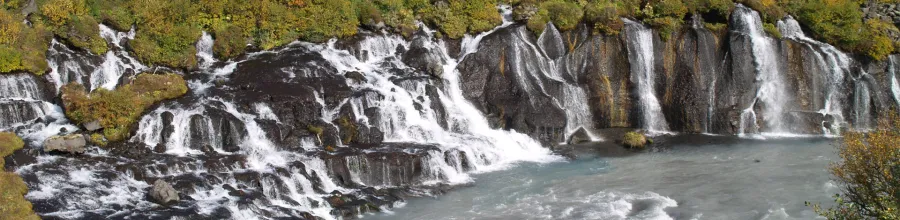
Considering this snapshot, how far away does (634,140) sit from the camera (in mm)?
36562

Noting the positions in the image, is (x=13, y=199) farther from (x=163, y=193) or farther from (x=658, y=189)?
(x=658, y=189)

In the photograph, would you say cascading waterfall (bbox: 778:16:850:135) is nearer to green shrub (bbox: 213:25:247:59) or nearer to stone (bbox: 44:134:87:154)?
green shrub (bbox: 213:25:247:59)

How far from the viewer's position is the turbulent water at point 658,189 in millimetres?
26547

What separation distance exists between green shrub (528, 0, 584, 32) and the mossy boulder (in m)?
7.31

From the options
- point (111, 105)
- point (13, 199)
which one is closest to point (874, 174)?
point (13, 199)

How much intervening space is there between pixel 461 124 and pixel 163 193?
606 inches

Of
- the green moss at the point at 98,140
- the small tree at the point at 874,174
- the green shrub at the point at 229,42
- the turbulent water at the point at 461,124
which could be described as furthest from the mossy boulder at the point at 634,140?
the green moss at the point at 98,140

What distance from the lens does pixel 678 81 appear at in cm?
3997

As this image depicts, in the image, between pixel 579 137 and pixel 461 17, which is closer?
pixel 579 137

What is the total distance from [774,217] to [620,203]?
204 inches

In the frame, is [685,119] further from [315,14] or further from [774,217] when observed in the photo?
[315,14]

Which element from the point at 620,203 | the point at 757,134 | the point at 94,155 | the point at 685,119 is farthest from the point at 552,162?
the point at 94,155

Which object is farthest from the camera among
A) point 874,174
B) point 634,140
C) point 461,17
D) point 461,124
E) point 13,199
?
point 461,17

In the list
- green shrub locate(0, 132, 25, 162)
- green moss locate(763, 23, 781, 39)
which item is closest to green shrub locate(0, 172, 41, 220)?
green shrub locate(0, 132, 25, 162)
